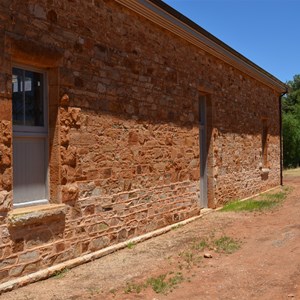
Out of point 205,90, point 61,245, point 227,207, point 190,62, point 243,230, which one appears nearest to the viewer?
point 61,245

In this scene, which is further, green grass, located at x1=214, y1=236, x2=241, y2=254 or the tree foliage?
the tree foliage

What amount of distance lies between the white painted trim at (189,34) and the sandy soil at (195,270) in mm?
3959

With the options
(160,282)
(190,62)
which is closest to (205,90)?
(190,62)

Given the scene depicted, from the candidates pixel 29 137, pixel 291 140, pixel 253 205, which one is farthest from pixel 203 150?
pixel 291 140

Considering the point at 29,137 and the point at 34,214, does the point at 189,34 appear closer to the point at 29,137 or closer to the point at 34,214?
the point at 29,137

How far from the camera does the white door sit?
532cm

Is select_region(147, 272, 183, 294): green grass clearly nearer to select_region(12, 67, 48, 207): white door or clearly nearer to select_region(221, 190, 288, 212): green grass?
select_region(12, 67, 48, 207): white door

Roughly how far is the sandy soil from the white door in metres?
1.14

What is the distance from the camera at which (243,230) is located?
8.34m

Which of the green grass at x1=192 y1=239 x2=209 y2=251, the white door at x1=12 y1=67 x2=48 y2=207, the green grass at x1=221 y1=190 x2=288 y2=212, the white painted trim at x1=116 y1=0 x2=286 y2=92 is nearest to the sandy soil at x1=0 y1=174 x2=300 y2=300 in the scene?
the green grass at x1=192 y1=239 x2=209 y2=251

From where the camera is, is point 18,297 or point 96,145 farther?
point 96,145

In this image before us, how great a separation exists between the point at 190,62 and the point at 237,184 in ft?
15.2

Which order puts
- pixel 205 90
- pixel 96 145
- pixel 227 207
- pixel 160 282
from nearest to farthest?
pixel 160 282, pixel 96 145, pixel 205 90, pixel 227 207

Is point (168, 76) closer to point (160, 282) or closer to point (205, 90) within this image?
point (205, 90)
